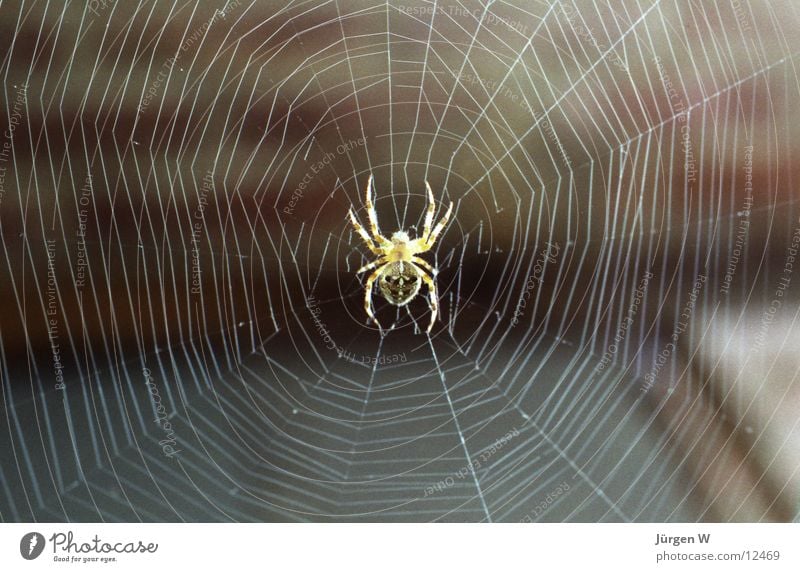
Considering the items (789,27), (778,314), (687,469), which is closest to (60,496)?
(687,469)

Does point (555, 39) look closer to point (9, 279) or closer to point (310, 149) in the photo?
point (310, 149)

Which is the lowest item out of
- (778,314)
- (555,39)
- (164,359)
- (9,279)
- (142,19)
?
(778,314)
